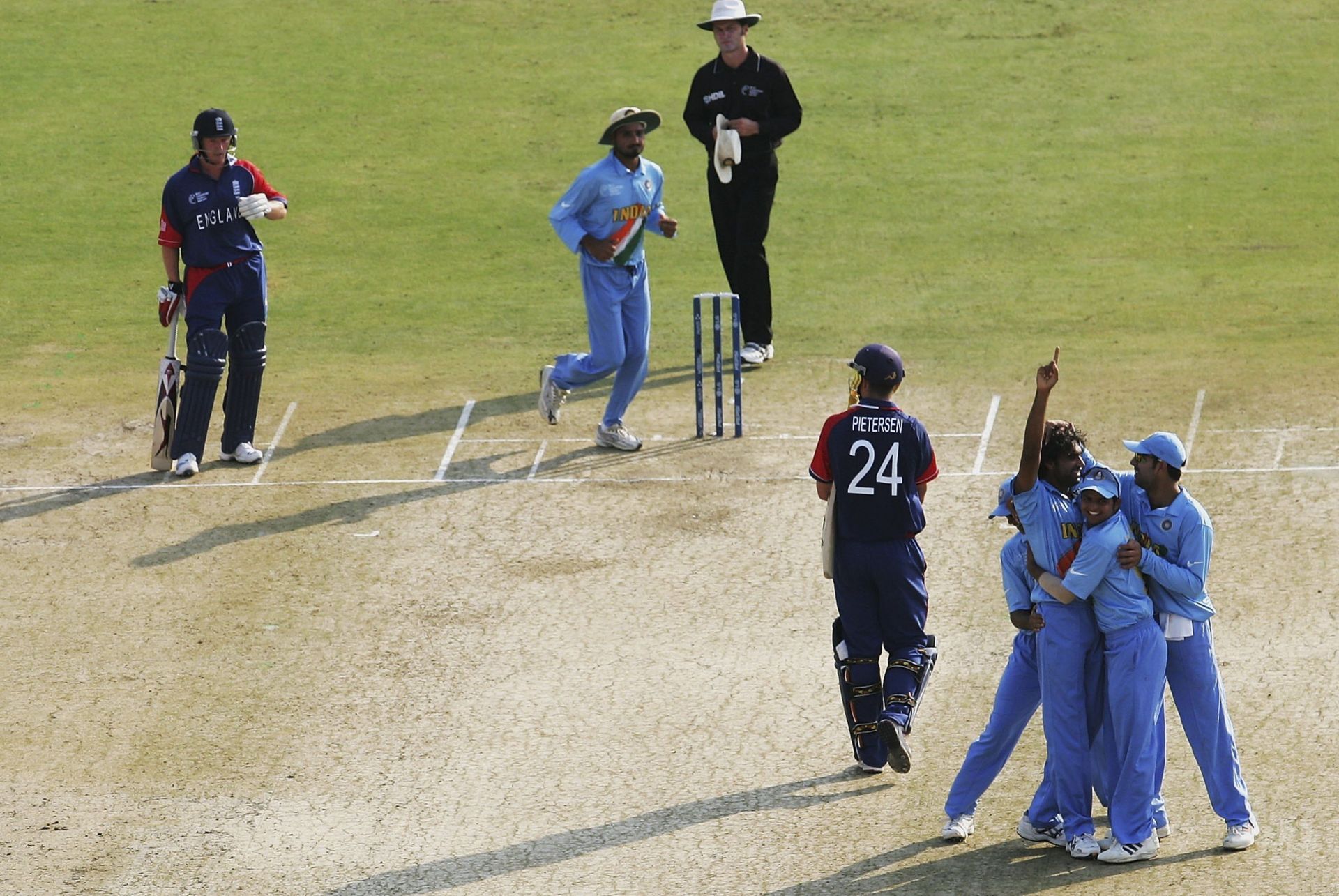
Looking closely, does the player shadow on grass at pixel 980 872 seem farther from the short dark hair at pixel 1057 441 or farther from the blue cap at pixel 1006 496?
the short dark hair at pixel 1057 441

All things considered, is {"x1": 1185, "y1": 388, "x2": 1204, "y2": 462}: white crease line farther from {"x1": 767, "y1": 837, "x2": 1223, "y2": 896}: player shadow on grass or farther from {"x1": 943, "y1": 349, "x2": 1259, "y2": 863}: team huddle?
{"x1": 767, "y1": 837, "x2": 1223, "y2": 896}: player shadow on grass

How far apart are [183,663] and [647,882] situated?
3.40 metres

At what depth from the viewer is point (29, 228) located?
18.5 metres

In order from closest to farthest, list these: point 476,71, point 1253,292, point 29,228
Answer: point 1253,292 → point 29,228 → point 476,71

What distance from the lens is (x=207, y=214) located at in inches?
486

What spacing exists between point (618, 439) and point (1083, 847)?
235 inches

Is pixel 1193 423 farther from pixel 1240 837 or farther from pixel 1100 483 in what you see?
pixel 1100 483

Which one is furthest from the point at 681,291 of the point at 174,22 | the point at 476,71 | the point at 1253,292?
the point at 174,22

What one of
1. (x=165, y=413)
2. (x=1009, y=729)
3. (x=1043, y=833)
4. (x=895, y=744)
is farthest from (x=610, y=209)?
(x=1043, y=833)

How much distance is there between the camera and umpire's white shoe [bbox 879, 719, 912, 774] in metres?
8.04

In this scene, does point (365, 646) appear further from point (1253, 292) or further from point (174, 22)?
point (174, 22)

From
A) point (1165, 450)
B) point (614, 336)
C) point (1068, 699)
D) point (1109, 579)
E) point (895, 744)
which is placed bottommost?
point (895, 744)

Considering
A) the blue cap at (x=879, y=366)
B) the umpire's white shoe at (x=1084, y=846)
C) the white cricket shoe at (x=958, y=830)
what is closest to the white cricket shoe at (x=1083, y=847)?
the umpire's white shoe at (x=1084, y=846)

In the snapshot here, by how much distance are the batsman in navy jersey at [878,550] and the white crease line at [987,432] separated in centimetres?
407
